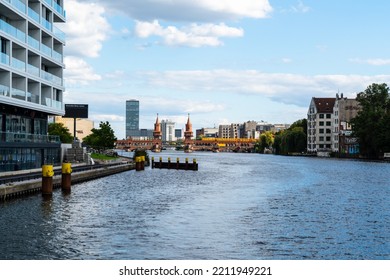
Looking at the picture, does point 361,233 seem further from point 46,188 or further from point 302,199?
point 46,188

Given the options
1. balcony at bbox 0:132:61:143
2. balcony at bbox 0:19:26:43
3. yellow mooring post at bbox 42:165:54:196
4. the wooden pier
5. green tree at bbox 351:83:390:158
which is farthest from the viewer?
green tree at bbox 351:83:390:158

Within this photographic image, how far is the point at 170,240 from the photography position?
30.1 metres

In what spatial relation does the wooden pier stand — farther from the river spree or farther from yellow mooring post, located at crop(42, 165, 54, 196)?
yellow mooring post, located at crop(42, 165, 54, 196)

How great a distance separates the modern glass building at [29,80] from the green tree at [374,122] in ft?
311

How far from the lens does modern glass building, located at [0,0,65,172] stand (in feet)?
209

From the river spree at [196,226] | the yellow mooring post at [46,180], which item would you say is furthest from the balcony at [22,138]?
the yellow mooring post at [46,180]

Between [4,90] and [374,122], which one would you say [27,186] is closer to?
[4,90]

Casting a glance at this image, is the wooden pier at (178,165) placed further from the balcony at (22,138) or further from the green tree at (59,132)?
the green tree at (59,132)

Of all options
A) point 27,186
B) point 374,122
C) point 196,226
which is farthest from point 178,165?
point 196,226

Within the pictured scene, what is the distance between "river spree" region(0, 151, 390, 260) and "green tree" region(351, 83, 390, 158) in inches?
3880

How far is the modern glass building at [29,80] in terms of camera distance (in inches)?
2514

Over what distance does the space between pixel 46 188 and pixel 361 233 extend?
91.1 feet

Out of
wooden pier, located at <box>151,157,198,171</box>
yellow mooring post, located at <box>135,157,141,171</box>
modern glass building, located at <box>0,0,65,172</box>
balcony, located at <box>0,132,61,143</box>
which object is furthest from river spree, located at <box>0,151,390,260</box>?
wooden pier, located at <box>151,157,198,171</box>
